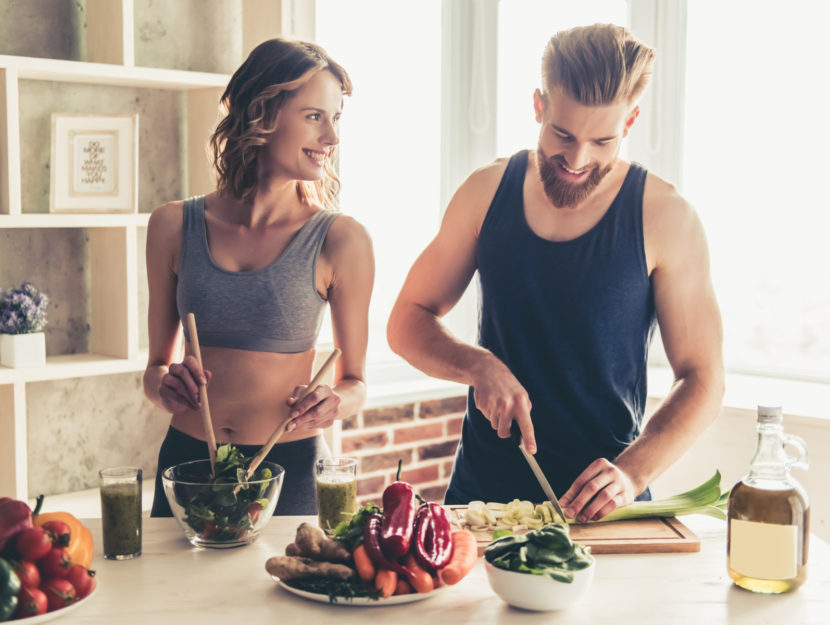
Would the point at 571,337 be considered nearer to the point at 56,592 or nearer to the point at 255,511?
the point at 255,511

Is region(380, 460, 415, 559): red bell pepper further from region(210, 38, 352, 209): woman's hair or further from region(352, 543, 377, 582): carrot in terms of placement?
region(210, 38, 352, 209): woman's hair

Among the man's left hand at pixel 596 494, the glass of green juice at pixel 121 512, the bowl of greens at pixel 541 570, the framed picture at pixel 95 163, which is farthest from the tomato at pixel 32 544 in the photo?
the framed picture at pixel 95 163

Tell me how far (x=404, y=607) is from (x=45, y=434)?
1881 millimetres

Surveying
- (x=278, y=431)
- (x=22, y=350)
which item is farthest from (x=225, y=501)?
(x=22, y=350)

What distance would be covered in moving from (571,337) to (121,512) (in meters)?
0.95

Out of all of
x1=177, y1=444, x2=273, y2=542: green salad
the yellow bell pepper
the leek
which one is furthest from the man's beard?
the yellow bell pepper

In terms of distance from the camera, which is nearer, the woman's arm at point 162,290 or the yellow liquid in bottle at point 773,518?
the yellow liquid in bottle at point 773,518

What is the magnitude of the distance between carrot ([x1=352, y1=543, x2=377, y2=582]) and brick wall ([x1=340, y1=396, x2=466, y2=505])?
203cm

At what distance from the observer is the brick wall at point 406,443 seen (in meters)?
3.49

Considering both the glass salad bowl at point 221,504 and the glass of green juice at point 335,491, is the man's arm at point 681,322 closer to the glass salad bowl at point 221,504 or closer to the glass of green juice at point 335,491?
the glass of green juice at point 335,491

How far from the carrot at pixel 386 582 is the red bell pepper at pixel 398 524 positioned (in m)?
0.03

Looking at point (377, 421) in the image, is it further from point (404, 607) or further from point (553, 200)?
point (404, 607)

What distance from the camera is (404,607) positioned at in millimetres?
1379

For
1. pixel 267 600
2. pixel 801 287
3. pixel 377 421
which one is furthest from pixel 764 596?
pixel 801 287
